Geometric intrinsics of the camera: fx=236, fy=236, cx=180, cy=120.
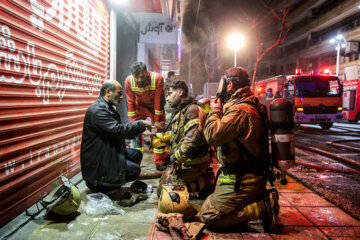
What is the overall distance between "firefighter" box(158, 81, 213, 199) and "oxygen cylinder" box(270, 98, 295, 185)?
3.02ft

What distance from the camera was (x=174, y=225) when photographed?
2.41m

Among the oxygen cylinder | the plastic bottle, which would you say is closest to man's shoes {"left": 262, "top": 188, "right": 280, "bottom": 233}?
the oxygen cylinder

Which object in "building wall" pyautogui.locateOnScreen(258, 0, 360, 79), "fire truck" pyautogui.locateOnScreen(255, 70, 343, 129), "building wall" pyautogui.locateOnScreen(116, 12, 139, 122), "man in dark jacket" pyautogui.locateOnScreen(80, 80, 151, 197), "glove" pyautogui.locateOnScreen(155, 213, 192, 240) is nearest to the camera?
"glove" pyautogui.locateOnScreen(155, 213, 192, 240)

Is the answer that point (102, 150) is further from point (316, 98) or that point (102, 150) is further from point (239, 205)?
point (316, 98)

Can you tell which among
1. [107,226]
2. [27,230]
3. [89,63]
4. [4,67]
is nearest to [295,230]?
[107,226]

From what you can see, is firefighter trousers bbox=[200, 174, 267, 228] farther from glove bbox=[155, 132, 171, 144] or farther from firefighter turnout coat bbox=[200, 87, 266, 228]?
glove bbox=[155, 132, 171, 144]

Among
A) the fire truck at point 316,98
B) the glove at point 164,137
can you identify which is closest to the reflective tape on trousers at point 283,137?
the glove at point 164,137

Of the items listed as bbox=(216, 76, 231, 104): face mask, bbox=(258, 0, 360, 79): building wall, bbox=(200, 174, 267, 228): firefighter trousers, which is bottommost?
bbox=(200, 174, 267, 228): firefighter trousers

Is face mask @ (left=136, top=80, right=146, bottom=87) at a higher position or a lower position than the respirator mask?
higher

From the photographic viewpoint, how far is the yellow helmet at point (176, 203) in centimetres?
273

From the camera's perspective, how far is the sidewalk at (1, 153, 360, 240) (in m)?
→ 2.49

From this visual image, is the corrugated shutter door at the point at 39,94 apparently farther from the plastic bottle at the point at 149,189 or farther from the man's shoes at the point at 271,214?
the man's shoes at the point at 271,214

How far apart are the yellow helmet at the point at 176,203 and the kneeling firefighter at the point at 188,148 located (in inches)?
16.2

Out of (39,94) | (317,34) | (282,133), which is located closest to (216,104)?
(282,133)
